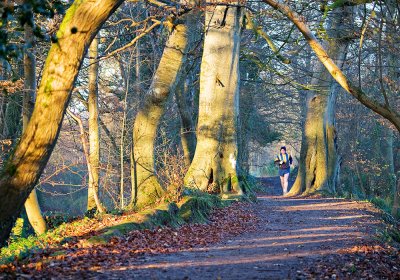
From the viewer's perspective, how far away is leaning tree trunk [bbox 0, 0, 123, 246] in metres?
6.94

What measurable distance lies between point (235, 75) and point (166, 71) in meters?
3.72

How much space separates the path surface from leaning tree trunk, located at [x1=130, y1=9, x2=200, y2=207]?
10.1 ft

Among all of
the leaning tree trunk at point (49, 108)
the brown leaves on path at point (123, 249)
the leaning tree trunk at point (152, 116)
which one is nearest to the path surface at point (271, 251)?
the brown leaves on path at point (123, 249)

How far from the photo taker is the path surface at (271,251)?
709cm

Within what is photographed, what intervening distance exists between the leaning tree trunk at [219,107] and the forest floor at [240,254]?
3.25m

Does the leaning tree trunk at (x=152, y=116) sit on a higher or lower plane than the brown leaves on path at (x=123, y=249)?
higher

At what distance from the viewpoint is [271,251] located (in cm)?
923

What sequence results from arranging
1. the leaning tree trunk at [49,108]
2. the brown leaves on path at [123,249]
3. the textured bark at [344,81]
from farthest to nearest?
the textured bark at [344,81] < the leaning tree trunk at [49,108] < the brown leaves on path at [123,249]

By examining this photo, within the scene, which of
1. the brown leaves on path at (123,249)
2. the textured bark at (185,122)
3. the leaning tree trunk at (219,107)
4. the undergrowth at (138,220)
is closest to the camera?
the brown leaves on path at (123,249)

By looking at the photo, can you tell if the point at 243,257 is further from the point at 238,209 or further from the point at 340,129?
the point at 340,129

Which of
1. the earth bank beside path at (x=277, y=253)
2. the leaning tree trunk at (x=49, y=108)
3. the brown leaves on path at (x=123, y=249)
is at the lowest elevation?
the earth bank beside path at (x=277, y=253)

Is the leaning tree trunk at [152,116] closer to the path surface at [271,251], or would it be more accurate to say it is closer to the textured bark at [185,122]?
the path surface at [271,251]

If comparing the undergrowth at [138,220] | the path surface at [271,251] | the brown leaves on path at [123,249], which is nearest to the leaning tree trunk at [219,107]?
the undergrowth at [138,220]

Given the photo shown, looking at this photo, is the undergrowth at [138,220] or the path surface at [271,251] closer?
the path surface at [271,251]
